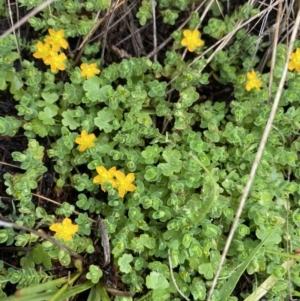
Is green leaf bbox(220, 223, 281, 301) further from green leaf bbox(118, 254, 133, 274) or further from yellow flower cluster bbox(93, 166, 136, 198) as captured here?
yellow flower cluster bbox(93, 166, 136, 198)

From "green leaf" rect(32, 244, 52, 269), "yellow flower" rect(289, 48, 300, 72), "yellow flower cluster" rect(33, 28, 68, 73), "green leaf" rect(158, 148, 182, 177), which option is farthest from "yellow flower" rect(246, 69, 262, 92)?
"green leaf" rect(32, 244, 52, 269)

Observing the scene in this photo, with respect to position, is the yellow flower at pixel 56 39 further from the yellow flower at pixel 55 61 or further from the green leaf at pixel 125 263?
the green leaf at pixel 125 263

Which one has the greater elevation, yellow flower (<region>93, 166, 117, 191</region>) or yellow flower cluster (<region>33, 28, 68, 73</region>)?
yellow flower cluster (<region>33, 28, 68, 73</region>)

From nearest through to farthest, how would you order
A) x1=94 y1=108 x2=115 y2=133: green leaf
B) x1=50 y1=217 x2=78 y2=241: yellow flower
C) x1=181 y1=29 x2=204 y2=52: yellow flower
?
x1=50 y1=217 x2=78 y2=241: yellow flower, x1=94 y1=108 x2=115 y2=133: green leaf, x1=181 y1=29 x2=204 y2=52: yellow flower

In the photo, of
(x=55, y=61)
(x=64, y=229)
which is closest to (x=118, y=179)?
(x=64, y=229)

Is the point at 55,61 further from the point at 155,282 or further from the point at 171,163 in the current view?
the point at 155,282

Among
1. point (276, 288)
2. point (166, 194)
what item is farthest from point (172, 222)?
point (276, 288)

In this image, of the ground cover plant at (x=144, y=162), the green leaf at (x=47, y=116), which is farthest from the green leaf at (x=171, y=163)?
the green leaf at (x=47, y=116)

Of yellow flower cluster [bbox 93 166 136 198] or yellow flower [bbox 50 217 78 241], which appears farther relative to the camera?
yellow flower cluster [bbox 93 166 136 198]
